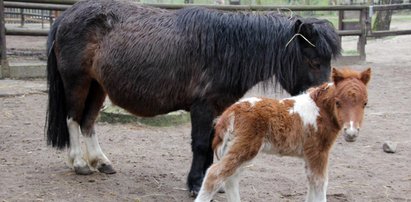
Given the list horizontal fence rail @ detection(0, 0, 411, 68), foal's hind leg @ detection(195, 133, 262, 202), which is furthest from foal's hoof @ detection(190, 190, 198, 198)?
horizontal fence rail @ detection(0, 0, 411, 68)

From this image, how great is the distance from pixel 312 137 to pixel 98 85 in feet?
7.46

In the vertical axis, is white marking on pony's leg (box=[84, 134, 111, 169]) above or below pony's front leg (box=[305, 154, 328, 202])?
below

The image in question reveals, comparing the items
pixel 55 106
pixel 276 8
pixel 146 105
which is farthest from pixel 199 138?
pixel 276 8

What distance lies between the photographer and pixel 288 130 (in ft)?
11.8

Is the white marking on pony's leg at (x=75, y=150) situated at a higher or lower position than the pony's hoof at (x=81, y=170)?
higher

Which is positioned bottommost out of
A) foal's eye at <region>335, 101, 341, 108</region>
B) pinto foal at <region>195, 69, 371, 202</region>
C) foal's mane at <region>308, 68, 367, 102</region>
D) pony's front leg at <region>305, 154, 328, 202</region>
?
pony's front leg at <region>305, 154, 328, 202</region>

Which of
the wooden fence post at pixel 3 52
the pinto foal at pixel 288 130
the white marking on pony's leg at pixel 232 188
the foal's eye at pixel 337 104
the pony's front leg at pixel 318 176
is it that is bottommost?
the wooden fence post at pixel 3 52

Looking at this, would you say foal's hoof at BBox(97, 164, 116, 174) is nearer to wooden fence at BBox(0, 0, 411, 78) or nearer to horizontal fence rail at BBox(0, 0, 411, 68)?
wooden fence at BBox(0, 0, 411, 78)

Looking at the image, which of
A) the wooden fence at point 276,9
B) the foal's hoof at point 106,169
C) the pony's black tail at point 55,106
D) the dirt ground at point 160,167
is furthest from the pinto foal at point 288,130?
the wooden fence at point 276,9

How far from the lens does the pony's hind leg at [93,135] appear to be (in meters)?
5.11

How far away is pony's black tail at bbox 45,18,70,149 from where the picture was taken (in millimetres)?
5137

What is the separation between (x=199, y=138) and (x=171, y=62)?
656 millimetres

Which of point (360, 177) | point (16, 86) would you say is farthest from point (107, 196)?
point (16, 86)

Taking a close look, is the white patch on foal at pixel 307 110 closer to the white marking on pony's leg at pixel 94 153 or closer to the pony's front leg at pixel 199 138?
the pony's front leg at pixel 199 138
